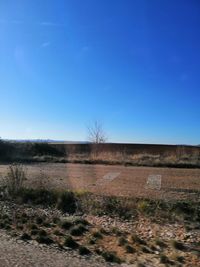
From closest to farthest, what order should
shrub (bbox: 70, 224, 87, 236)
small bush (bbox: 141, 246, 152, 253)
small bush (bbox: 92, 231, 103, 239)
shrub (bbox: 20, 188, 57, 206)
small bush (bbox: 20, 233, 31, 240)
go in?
1. small bush (bbox: 141, 246, 152, 253)
2. small bush (bbox: 20, 233, 31, 240)
3. small bush (bbox: 92, 231, 103, 239)
4. shrub (bbox: 70, 224, 87, 236)
5. shrub (bbox: 20, 188, 57, 206)

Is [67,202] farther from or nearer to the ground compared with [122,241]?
farther from the ground

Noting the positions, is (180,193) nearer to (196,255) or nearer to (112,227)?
(112,227)

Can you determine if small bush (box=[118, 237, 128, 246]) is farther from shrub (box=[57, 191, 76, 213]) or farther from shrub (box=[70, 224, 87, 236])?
shrub (box=[57, 191, 76, 213])

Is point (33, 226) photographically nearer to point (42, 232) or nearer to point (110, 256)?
point (42, 232)

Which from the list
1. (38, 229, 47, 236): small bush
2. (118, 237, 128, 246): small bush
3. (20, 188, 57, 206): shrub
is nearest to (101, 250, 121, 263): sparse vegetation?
(118, 237, 128, 246): small bush

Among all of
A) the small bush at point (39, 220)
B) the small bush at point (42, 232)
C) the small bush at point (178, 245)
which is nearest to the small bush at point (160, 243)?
the small bush at point (178, 245)

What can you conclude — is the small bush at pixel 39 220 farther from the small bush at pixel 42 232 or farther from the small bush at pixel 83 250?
the small bush at pixel 83 250

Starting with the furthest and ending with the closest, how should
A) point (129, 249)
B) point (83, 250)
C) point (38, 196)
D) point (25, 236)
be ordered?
point (38, 196), point (25, 236), point (129, 249), point (83, 250)

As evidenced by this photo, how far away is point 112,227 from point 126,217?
1025 millimetres

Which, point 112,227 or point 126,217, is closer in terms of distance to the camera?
point 112,227

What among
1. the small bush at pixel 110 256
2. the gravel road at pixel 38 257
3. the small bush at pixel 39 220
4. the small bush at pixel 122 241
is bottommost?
the gravel road at pixel 38 257

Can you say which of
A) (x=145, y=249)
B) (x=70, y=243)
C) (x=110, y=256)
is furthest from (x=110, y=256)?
(x=70, y=243)

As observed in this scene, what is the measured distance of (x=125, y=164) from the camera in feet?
83.8

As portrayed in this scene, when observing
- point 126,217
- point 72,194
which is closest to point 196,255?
Answer: point 126,217
